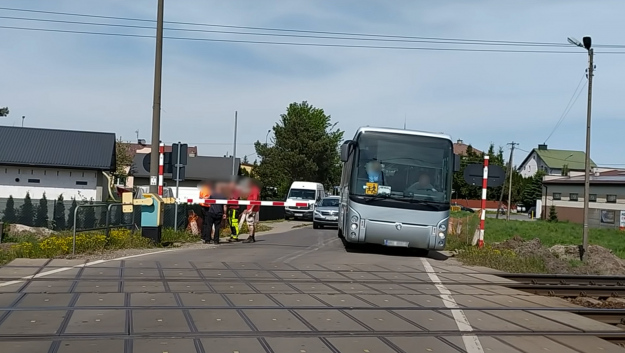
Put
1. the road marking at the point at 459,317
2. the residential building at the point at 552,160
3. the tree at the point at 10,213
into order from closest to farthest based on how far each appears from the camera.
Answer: the road marking at the point at 459,317, the tree at the point at 10,213, the residential building at the point at 552,160

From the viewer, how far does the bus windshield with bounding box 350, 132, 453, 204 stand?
668 inches

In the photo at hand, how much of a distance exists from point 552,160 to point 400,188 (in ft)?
384

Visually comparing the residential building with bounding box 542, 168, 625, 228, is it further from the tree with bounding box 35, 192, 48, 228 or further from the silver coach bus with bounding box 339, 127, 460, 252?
the tree with bounding box 35, 192, 48, 228

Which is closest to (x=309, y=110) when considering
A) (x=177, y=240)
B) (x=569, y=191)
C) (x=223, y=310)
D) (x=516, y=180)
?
(x=569, y=191)

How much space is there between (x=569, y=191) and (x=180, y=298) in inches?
3082

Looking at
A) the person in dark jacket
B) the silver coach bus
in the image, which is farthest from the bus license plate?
the person in dark jacket

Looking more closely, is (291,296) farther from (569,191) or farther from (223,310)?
(569,191)

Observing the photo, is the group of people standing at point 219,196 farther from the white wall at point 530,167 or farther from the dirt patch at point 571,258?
the white wall at point 530,167

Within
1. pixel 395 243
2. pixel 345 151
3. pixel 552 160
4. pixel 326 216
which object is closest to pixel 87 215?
pixel 345 151

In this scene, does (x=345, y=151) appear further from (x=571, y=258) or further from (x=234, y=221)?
(x=571, y=258)

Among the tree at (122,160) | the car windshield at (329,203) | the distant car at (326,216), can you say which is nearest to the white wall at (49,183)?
the car windshield at (329,203)

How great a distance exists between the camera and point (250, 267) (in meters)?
13.2

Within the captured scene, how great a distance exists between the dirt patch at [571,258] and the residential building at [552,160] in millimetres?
99174

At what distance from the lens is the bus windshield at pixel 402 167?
1697cm
